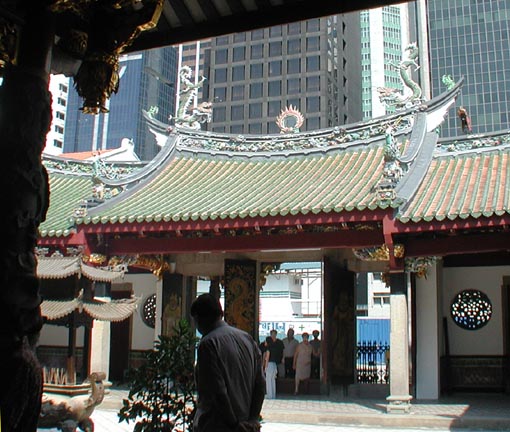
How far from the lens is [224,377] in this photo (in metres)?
3.62

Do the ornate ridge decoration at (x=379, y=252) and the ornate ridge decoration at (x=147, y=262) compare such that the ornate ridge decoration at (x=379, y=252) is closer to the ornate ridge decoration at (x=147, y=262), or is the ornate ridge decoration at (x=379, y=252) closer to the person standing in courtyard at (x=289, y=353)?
the person standing in courtyard at (x=289, y=353)

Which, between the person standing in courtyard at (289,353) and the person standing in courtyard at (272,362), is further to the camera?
the person standing in courtyard at (289,353)

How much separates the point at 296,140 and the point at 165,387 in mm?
12969

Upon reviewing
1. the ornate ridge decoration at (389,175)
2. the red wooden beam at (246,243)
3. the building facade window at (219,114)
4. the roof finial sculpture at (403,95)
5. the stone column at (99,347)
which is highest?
the building facade window at (219,114)

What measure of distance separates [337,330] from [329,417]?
3688mm

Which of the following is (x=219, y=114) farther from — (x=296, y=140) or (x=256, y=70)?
(x=296, y=140)

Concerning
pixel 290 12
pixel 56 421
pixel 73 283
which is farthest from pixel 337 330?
pixel 290 12

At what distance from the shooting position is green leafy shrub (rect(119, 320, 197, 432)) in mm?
4641

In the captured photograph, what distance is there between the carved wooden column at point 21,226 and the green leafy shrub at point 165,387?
7.10ft

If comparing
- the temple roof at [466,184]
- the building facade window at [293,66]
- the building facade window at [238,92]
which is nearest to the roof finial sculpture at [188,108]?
the temple roof at [466,184]

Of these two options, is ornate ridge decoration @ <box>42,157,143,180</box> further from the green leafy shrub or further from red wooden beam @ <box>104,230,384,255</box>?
the green leafy shrub

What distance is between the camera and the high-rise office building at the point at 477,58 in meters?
71.9

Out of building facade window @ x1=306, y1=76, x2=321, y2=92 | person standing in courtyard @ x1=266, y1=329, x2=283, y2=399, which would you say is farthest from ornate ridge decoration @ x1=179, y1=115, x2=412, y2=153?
building facade window @ x1=306, y1=76, x2=321, y2=92

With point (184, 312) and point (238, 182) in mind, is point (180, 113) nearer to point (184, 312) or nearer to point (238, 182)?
point (238, 182)
